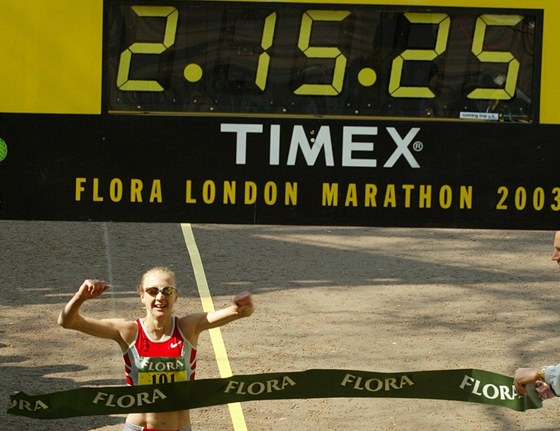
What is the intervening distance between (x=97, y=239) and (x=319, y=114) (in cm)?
1433

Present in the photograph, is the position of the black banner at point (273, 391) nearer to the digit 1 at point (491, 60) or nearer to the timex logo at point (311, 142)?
the timex logo at point (311, 142)

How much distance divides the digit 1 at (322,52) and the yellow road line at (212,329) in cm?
503

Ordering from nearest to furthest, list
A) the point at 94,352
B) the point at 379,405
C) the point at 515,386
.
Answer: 1. the point at 515,386
2. the point at 379,405
3. the point at 94,352

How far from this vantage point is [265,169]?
326 inches

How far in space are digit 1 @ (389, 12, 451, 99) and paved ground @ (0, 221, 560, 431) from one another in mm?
5082

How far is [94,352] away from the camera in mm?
15469

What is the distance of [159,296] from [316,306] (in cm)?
1006

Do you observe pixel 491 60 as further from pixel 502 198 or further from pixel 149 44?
pixel 149 44

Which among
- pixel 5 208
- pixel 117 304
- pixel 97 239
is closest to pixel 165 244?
pixel 97 239

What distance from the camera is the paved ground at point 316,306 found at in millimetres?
13398

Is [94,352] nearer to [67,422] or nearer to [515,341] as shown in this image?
[67,422]

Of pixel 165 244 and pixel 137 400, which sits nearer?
pixel 137 400

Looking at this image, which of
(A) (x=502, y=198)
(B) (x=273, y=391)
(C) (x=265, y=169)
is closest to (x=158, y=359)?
(B) (x=273, y=391)

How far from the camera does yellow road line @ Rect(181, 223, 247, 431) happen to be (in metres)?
13.0
